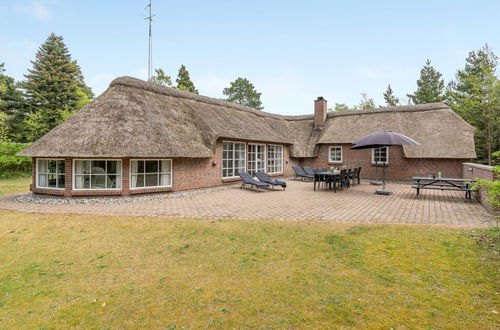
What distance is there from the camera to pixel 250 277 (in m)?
3.87

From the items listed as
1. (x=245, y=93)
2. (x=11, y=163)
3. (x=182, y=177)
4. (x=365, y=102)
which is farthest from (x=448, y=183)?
(x=245, y=93)

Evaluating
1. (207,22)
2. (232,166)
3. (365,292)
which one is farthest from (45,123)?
(365,292)

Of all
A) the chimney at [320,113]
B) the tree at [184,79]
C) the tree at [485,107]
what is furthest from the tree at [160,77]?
the tree at [485,107]

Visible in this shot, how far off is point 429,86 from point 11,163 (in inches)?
1959

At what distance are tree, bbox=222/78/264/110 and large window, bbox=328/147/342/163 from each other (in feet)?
109

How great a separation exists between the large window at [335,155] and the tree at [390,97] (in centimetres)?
3312

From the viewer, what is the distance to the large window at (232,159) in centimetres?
1430

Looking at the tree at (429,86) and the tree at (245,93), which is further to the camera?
the tree at (245,93)

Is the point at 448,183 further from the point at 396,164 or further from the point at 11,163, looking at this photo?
the point at 11,163

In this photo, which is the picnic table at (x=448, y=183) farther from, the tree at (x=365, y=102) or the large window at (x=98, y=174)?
the tree at (x=365, y=102)

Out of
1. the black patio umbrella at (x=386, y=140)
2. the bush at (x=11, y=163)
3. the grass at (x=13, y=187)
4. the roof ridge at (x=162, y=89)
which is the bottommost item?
the grass at (x=13, y=187)

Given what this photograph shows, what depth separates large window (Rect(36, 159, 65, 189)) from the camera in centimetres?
1032

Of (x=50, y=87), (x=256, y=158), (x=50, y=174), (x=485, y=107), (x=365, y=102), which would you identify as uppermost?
(x=365, y=102)

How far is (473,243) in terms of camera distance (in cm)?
500
